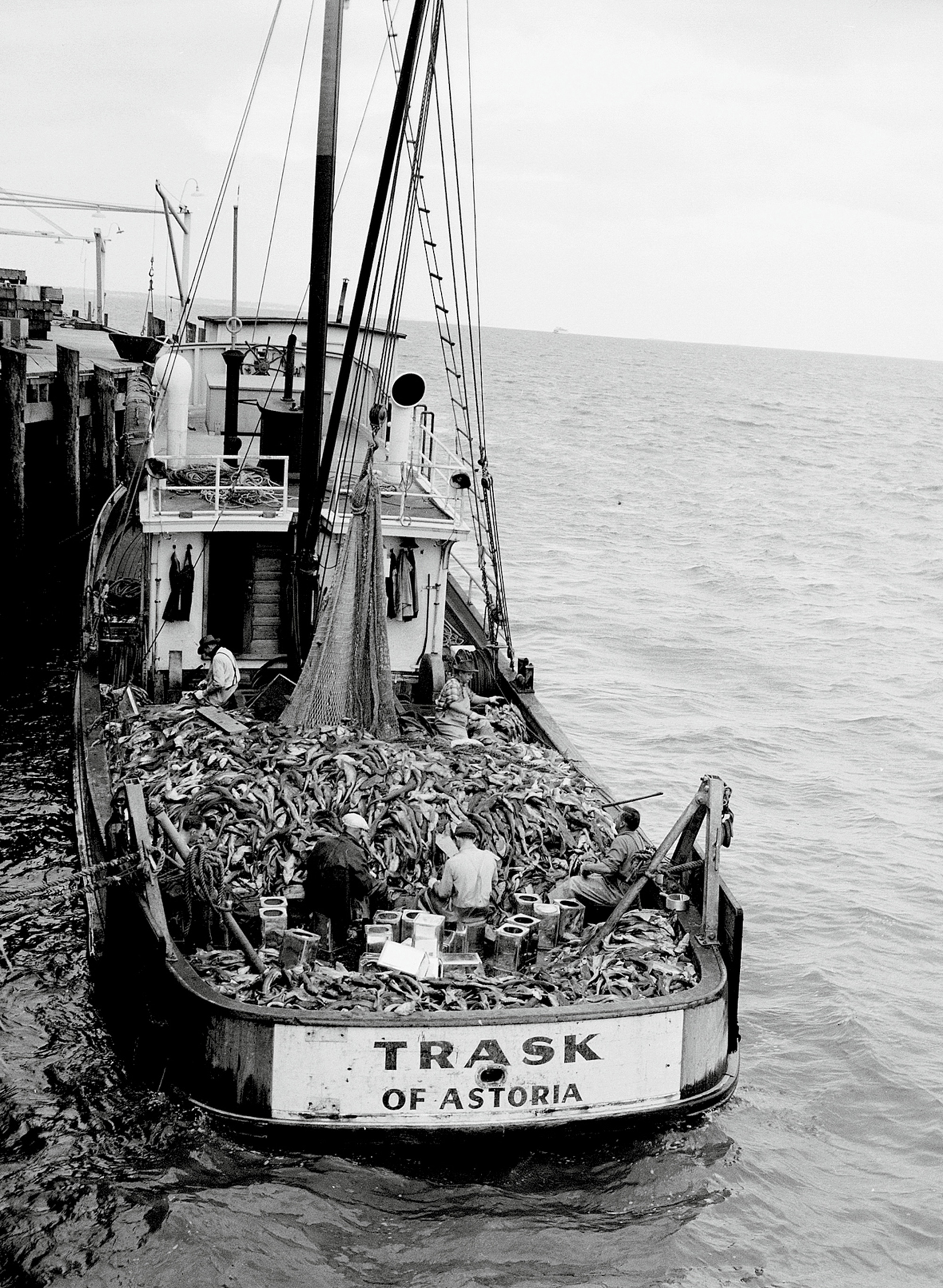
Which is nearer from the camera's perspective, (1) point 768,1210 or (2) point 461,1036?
(2) point 461,1036

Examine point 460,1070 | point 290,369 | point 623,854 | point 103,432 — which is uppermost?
point 290,369

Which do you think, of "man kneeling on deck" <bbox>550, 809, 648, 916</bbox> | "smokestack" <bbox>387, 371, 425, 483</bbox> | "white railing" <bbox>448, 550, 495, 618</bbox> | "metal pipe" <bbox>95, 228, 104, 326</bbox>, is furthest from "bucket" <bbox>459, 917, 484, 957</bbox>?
"metal pipe" <bbox>95, 228, 104, 326</bbox>

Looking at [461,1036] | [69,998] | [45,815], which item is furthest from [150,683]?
[461,1036]

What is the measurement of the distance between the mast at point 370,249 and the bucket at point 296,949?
17.0 ft

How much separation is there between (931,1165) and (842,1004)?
8.64ft

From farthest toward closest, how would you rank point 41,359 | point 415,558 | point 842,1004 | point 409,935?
point 41,359, point 415,558, point 842,1004, point 409,935

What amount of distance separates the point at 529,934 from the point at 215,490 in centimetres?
655

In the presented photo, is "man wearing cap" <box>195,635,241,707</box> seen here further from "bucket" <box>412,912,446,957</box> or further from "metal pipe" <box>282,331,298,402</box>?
"metal pipe" <box>282,331,298,402</box>

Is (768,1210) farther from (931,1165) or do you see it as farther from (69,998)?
(69,998)

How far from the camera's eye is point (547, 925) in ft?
34.1

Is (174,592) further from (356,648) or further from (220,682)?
(356,648)

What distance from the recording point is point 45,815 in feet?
51.8

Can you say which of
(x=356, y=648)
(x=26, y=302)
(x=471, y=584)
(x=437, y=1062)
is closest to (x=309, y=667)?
(x=356, y=648)

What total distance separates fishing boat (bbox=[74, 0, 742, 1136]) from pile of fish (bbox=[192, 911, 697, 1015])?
172mm
